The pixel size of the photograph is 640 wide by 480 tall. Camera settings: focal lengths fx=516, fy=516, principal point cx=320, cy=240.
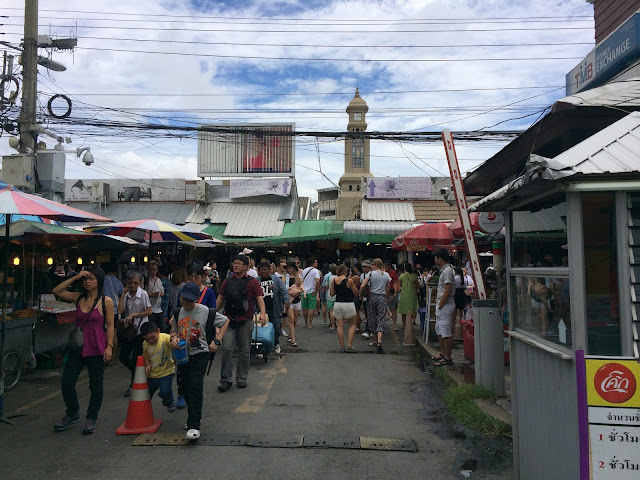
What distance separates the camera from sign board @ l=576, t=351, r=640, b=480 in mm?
3004

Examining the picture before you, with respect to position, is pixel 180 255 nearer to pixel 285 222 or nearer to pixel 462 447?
pixel 285 222

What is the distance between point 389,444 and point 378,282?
5203mm

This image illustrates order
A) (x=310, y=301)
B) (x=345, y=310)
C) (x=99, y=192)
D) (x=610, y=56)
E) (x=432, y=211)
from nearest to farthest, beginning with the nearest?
(x=610, y=56), (x=345, y=310), (x=310, y=301), (x=99, y=192), (x=432, y=211)

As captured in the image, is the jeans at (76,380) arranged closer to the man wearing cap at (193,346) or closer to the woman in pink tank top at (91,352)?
the woman in pink tank top at (91,352)

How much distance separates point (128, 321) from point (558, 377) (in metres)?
5.38

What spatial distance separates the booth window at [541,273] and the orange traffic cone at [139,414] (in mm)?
3898

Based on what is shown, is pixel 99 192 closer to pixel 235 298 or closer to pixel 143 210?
pixel 143 210

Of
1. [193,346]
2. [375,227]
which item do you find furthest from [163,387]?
[375,227]

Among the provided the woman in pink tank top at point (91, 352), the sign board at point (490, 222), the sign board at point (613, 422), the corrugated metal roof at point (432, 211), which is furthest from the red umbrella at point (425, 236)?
the corrugated metal roof at point (432, 211)

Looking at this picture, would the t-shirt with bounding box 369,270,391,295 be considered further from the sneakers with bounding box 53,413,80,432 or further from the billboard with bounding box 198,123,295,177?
the billboard with bounding box 198,123,295,177

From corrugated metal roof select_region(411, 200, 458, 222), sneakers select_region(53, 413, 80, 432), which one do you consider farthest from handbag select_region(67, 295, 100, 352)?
corrugated metal roof select_region(411, 200, 458, 222)

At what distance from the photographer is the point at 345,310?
976 centimetres

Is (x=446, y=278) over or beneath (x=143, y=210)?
beneath

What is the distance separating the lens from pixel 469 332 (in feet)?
27.4
